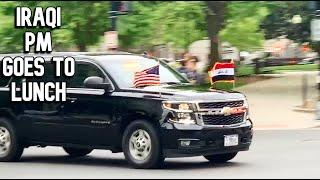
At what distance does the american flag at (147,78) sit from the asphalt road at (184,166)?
133 centimetres

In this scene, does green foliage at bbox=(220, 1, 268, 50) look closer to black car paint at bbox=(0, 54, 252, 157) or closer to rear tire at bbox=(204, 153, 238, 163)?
rear tire at bbox=(204, 153, 238, 163)

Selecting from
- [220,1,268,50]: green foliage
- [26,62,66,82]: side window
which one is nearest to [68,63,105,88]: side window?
[26,62,66,82]: side window

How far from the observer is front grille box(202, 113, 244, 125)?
11836 mm

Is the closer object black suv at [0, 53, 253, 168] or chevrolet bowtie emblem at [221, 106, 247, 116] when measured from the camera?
black suv at [0, 53, 253, 168]

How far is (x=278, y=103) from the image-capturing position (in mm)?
30562

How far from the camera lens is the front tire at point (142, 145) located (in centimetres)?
1178

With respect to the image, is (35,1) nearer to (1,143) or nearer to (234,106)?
(1,143)

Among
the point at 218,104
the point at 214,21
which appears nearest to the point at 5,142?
the point at 218,104

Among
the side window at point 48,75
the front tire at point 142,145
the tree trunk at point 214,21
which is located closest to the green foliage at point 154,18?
the tree trunk at point 214,21

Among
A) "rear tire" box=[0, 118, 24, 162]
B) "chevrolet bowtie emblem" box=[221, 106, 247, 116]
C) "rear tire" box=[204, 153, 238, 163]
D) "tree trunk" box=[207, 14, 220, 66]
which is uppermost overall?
"tree trunk" box=[207, 14, 220, 66]

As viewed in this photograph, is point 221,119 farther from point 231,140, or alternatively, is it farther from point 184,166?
point 184,166

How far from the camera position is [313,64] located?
216ft

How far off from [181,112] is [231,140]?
37.0 inches

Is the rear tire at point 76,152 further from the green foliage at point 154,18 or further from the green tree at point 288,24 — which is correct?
the green tree at point 288,24
